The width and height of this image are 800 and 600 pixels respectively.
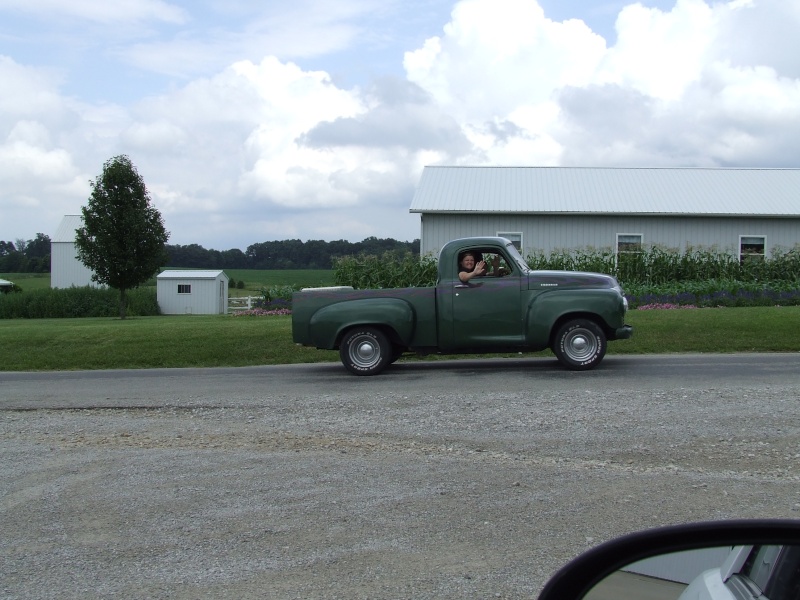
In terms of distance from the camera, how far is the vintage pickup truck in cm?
1239

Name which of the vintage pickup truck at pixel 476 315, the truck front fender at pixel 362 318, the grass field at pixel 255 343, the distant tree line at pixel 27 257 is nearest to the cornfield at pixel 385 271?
the grass field at pixel 255 343

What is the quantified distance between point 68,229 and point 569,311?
51.2 m

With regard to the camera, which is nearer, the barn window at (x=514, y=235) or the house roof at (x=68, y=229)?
the barn window at (x=514, y=235)

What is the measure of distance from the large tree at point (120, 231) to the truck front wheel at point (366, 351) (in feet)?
76.1

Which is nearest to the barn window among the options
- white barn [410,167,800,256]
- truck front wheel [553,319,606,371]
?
white barn [410,167,800,256]

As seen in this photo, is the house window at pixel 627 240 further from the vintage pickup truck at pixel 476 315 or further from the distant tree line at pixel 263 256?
the distant tree line at pixel 263 256

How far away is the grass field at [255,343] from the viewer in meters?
15.4

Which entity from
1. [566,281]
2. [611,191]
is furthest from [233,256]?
[566,281]

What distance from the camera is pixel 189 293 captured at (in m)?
47.5

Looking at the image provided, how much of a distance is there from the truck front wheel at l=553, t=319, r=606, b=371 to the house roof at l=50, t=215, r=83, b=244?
1919 inches

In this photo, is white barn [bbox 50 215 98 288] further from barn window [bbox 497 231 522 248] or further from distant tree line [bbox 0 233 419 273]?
barn window [bbox 497 231 522 248]

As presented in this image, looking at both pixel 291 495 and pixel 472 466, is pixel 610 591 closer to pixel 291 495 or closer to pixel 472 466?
pixel 291 495

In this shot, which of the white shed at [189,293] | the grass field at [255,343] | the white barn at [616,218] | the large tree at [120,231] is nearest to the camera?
the grass field at [255,343]

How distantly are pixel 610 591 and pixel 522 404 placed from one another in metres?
7.48
